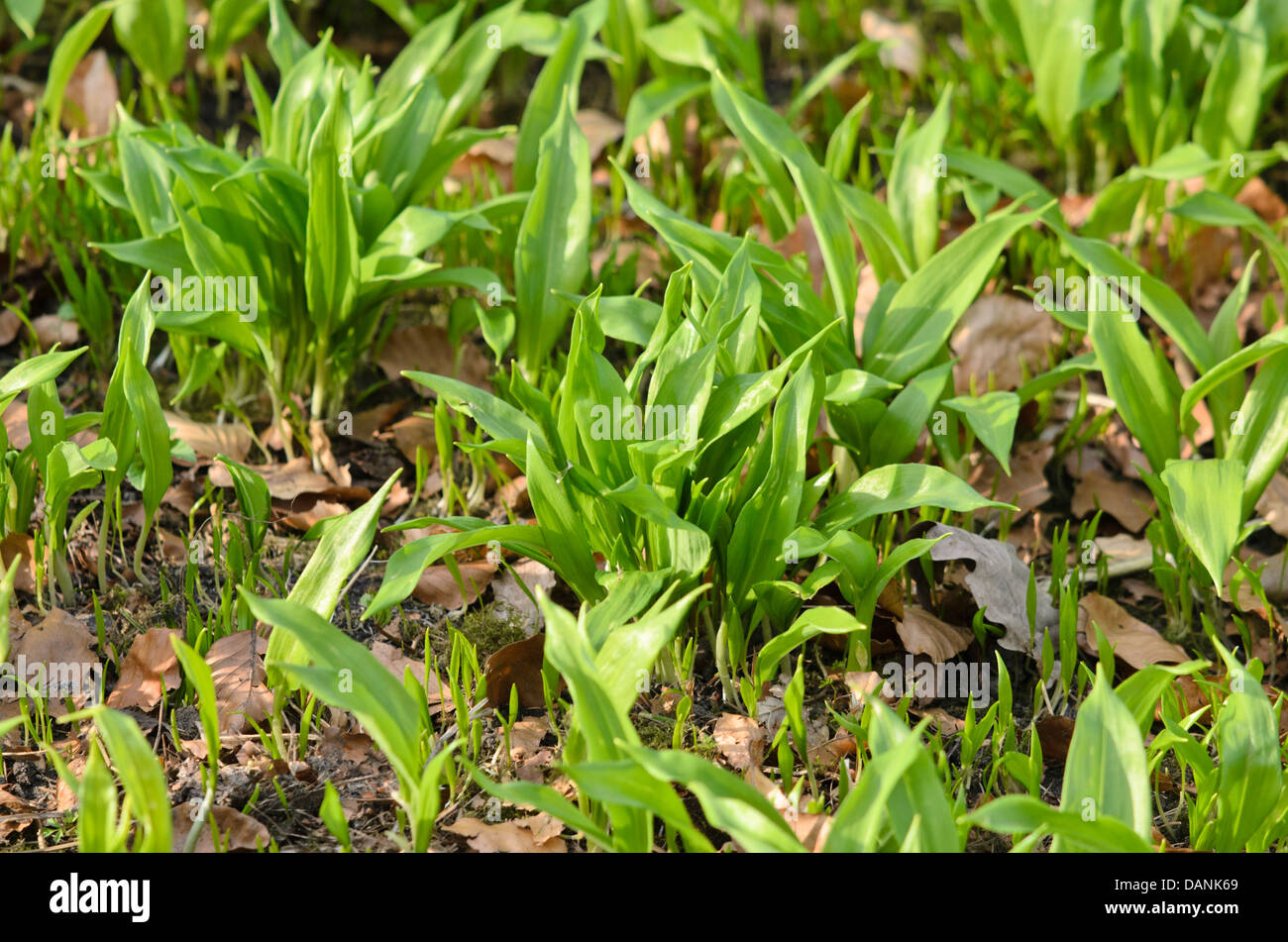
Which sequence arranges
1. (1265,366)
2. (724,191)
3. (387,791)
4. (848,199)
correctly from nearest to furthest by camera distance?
(387,791), (1265,366), (848,199), (724,191)

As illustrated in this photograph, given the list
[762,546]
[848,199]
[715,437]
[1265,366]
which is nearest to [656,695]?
[762,546]

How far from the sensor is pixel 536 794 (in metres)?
1.65

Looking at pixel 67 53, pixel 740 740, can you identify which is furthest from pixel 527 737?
pixel 67 53

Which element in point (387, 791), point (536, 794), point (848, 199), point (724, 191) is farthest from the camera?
point (724, 191)

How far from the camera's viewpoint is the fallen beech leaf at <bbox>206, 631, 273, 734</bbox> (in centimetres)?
205

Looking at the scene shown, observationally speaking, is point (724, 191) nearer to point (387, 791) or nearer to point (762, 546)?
point (762, 546)

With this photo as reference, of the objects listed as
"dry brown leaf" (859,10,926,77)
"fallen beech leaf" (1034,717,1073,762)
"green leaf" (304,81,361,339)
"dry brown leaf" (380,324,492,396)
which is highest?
"dry brown leaf" (859,10,926,77)

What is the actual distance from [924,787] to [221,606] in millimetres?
1234

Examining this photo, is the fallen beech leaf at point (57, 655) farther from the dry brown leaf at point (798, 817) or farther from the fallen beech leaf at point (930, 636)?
the fallen beech leaf at point (930, 636)

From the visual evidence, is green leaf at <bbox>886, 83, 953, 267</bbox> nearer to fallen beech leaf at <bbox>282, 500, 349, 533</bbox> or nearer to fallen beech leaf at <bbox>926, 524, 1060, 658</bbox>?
fallen beech leaf at <bbox>926, 524, 1060, 658</bbox>

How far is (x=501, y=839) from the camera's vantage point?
1878 mm

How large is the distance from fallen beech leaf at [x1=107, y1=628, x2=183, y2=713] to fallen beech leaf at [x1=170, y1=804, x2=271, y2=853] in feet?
0.88

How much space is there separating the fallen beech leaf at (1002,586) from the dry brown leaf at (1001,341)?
668mm

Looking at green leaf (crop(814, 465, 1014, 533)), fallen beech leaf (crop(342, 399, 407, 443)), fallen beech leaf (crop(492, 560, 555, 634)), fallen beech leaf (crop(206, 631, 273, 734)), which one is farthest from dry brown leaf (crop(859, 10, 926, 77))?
fallen beech leaf (crop(206, 631, 273, 734))
